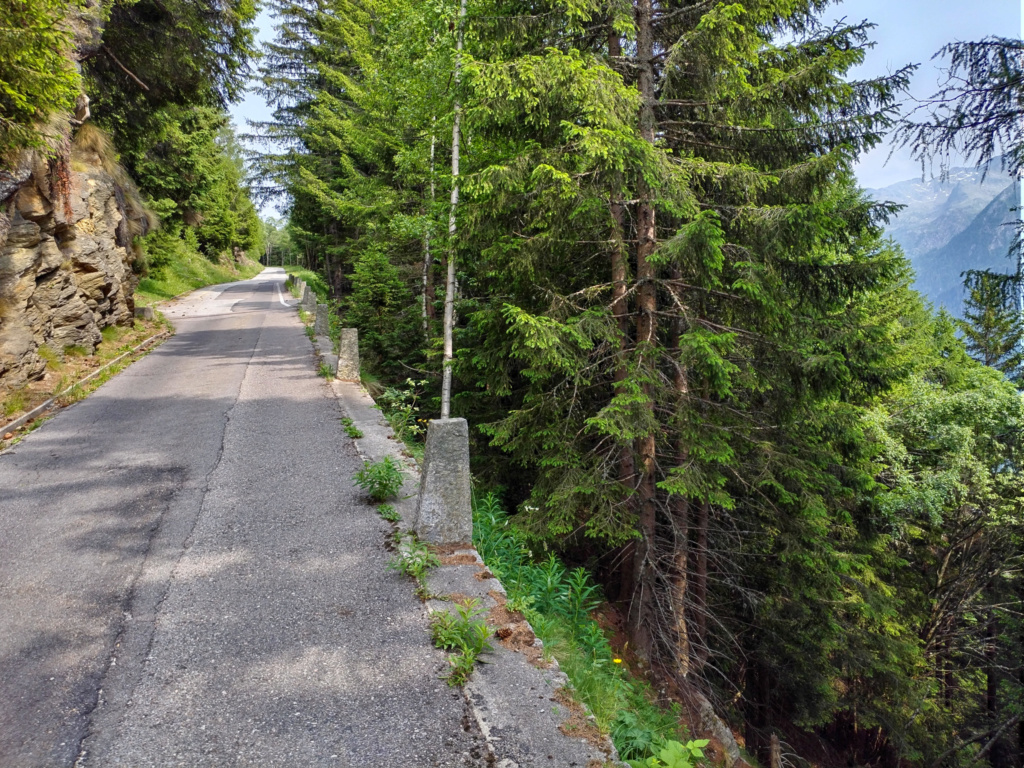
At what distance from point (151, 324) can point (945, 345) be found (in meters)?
26.3

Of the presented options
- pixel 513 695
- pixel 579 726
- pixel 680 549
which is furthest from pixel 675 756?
pixel 680 549

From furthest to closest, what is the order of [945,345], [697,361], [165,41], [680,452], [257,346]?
1. [945,345]
2. [257,346]
3. [165,41]
4. [680,452]
5. [697,361]

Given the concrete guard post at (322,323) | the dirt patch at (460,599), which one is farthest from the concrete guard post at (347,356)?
the dirt patch at (460,599)

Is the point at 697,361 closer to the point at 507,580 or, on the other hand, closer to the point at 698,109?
the point at 507,580

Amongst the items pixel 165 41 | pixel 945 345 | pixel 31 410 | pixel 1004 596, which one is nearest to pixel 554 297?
pixel 31 410

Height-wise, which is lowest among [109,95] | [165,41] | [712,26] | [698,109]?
[698,109]

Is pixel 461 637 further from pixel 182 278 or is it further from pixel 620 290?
pixel 182 278

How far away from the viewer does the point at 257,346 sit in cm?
1549

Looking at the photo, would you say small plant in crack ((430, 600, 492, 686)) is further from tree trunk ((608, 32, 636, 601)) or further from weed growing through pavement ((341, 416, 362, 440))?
weed growing through pavement ((341, 416, 362, 440))

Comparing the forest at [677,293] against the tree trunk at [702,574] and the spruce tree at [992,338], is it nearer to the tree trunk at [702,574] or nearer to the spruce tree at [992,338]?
the tree trunk at [702,574]

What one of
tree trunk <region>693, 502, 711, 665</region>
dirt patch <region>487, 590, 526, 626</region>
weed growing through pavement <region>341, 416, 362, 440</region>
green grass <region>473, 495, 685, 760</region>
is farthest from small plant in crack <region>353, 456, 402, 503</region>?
tree trunk <region>693, 502, 711, 665</region>

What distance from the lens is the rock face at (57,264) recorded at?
9539 mm

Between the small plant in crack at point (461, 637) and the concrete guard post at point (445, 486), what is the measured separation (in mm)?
991

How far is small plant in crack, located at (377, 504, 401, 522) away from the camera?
555 cm
